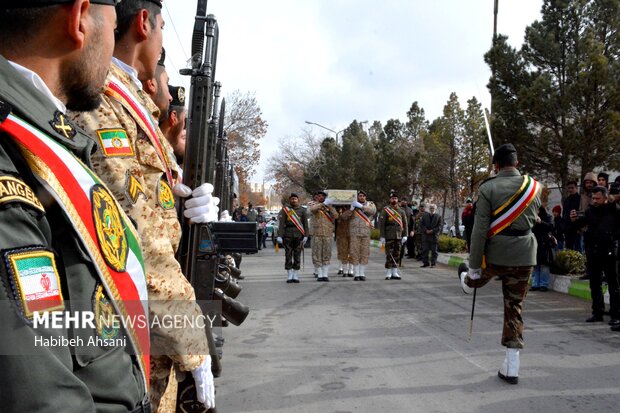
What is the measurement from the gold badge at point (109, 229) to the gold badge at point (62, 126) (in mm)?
130

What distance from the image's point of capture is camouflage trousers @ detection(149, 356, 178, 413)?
2.06m

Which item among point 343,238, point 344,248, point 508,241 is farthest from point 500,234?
point 343,238

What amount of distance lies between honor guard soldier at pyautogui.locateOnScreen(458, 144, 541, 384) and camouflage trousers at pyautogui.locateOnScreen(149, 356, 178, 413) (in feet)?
11.1

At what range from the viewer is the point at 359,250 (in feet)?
42.1

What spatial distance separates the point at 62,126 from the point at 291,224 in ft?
38.8

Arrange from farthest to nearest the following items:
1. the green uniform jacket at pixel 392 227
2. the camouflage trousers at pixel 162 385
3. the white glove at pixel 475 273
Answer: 1. the green uniform jacket at pixel 392 227
2. the white glove at pixel 475 273
3. the camouflage trousers at pixel 162 385

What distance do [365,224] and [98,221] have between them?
12117mm

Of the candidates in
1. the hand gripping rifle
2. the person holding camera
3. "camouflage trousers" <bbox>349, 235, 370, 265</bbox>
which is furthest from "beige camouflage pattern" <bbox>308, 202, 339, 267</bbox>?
the hand gripping rifle

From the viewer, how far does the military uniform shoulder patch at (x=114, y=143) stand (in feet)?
6.33

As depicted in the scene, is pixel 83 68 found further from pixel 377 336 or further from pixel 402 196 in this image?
pixel 402 196

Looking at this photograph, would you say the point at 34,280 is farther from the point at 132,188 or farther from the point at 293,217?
the point at 293,217

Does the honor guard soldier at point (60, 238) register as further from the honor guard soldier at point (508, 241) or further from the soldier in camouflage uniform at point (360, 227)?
the soldier in camouflage uniform at point (360, 227)

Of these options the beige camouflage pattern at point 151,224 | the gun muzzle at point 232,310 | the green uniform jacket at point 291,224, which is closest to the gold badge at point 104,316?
the beige camouflage pattern at point 151,224

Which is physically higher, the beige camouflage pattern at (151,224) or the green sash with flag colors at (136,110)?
the green sash with flag colors at (136,110)
